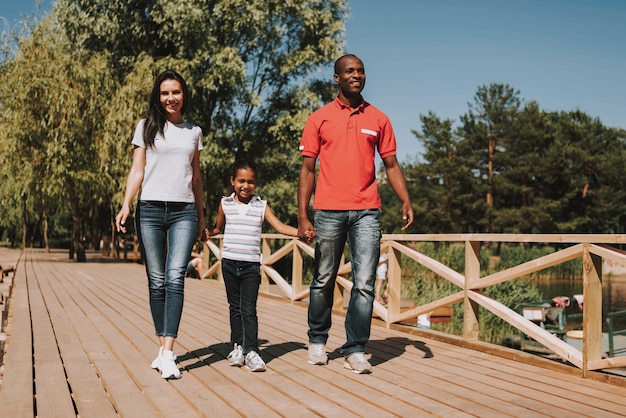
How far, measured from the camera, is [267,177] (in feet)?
77.3

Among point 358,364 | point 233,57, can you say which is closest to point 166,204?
point 358,364

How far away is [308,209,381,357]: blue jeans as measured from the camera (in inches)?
163

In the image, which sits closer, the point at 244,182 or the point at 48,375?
the point at 48,375

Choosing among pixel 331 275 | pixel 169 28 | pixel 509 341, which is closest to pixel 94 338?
pixel 331 275

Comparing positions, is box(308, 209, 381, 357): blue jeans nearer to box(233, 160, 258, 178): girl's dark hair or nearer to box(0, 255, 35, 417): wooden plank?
box(233, 160, 258, 178): girl's dark hair

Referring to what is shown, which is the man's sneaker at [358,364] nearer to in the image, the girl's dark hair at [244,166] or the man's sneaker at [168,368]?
the man's sneaker at [168,368]

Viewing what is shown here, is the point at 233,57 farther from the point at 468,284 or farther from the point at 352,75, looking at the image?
the point at 352,75

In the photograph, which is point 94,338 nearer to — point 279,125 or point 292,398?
point 292,398

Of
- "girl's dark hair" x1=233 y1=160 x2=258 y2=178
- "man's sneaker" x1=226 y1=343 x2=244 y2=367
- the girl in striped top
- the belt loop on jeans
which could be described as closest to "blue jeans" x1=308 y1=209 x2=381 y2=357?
the girl in striped top

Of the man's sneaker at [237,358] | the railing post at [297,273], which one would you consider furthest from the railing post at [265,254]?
the man's sneaker at [237,358]

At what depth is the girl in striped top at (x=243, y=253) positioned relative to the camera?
4.19 meters

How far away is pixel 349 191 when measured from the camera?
4125 mm

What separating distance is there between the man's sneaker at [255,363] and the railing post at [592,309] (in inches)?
76.6

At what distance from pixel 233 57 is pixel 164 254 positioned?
57.5 feet
